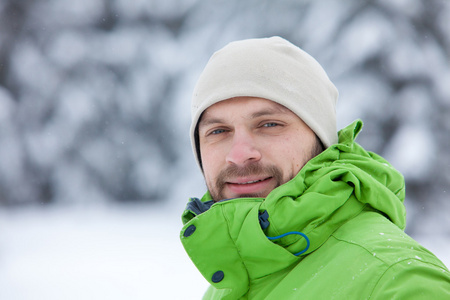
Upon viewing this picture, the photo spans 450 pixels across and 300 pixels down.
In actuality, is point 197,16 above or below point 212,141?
above

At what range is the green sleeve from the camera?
0.80m

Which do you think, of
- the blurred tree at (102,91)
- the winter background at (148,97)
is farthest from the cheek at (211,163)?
the blurred tree at (102,91)

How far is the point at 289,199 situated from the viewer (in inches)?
42.8

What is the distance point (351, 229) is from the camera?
107 cm

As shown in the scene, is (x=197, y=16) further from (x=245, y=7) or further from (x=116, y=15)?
(x=116, y=15)

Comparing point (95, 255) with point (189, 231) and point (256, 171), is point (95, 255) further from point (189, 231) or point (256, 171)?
point (189, 231)

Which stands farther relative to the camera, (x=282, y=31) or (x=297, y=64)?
(x=282, y=31)

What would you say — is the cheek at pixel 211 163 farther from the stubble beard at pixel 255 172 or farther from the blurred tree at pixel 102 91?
the blurred tree at pixel 102 91

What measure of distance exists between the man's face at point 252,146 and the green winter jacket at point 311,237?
223 mm

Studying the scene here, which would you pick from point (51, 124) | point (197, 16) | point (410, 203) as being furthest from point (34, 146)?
point (410, 203)

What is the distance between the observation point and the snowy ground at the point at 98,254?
4.39 meters

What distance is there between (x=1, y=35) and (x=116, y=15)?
181cm

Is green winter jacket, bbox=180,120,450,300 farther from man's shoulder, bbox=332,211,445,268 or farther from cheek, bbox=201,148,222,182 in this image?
cheek, bbox=201,148,222,182

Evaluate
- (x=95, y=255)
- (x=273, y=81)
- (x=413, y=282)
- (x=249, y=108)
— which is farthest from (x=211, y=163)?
(x=95, y=255)
